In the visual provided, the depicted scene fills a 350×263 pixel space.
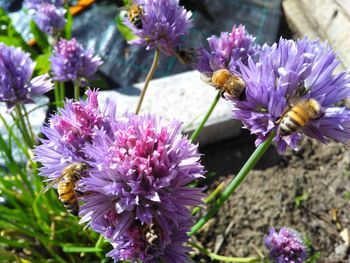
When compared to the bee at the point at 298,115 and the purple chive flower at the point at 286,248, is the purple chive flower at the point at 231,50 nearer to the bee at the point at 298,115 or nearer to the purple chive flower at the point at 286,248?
the bee at the point at 298,115

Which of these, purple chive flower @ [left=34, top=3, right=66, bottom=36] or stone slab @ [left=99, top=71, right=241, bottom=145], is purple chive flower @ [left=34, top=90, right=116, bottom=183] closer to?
purple chive flower @ [left=34, top=3, right=66, bottom=36]

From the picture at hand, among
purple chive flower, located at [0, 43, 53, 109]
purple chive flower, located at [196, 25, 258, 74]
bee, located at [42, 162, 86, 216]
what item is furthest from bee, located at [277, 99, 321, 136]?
purple chive flower, located at [0, 43, 53, 109]

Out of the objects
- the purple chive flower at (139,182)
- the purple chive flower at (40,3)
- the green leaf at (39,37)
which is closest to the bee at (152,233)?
the purple chive flower at (139,182)

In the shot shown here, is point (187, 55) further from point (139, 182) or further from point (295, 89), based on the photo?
point (139, 182)

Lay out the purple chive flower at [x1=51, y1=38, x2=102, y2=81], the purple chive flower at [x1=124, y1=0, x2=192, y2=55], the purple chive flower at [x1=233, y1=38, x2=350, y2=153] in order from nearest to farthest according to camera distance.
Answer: the purple chive flower at [x1=233, y1=38, x2=350, y2=153], the purple chive flower at [x1=124, y1=0, x2=192, y2=55], the purple chive flower at [x1=51, y1=38, x2=102, y2=81]

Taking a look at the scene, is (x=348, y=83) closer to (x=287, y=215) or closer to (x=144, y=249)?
(x=144, y=249)

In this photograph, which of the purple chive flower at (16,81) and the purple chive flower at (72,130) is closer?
the purple chive flower at (72,130)
